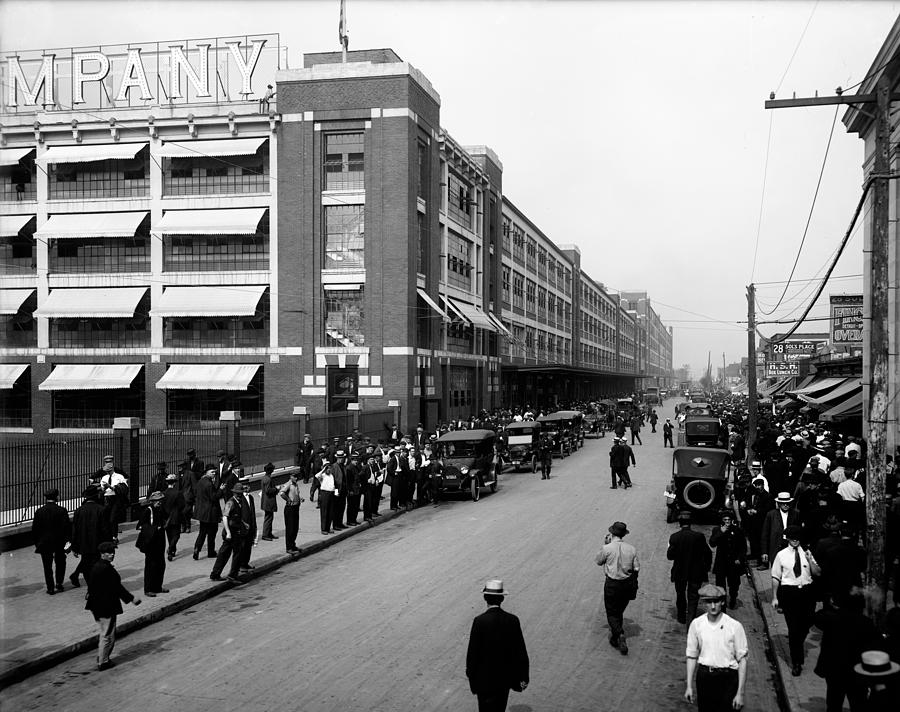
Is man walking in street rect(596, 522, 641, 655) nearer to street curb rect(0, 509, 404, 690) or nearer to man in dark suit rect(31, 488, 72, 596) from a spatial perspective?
street curb rect(0, 509, 404, 690)

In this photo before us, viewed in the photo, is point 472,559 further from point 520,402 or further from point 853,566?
point 520,402

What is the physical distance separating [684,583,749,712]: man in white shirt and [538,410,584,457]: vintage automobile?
2888cm

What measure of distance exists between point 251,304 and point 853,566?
32578 mm

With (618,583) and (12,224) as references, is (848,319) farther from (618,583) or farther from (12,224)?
(12,224)

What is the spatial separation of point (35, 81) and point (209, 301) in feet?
52.9

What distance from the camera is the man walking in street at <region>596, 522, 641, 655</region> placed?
390 inches

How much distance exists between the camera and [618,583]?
32.5ft

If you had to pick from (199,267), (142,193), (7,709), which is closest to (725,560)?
(7,709)

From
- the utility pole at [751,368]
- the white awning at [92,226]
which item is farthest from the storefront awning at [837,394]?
the white awning at [92,226]

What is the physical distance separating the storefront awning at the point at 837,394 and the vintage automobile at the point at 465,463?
15.6m

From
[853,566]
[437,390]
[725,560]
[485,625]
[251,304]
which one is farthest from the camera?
[437,390]

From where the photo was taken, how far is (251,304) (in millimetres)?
37500

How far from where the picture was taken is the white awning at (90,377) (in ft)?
128

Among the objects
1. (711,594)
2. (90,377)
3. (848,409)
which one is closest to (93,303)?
(90,377)
